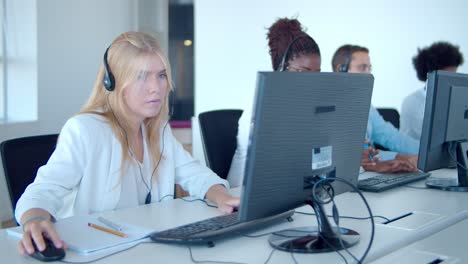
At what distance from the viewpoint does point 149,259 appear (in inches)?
46.5

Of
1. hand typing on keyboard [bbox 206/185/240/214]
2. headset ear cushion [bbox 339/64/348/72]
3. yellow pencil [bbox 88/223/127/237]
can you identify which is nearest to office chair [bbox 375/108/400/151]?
headset ear cushion [bbox 339/64/348/72]

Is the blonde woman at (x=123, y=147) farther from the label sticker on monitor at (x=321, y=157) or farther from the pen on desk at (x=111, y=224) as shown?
the label sticker on monitor at (x=321, y=157)

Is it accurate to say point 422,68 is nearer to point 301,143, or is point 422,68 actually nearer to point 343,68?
point 343,68

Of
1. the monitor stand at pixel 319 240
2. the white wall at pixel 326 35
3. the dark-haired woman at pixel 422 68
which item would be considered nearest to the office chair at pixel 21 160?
the monitor stand at pixel 319 240

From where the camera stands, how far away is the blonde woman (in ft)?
5.39

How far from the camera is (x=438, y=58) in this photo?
3363 mm

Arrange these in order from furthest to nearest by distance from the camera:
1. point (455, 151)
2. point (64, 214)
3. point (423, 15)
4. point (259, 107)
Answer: point (423, 15)
point (455, 151)
point (64, 214)
point (259, 107)

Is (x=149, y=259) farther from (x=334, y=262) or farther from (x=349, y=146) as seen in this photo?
(x=349, y=146)

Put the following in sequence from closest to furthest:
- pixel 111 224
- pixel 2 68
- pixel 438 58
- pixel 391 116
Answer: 1. pixel 111 224
2. pixel 438 58
3. pixel 391 116
4. pixel 2 68

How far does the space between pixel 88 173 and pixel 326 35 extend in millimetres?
2877

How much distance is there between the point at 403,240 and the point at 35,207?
896 mm

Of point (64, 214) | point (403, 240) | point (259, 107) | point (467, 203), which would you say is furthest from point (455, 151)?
point (64, 214)

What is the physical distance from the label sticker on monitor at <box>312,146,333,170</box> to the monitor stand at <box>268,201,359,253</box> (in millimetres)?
87

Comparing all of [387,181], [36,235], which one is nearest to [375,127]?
[387,181]
